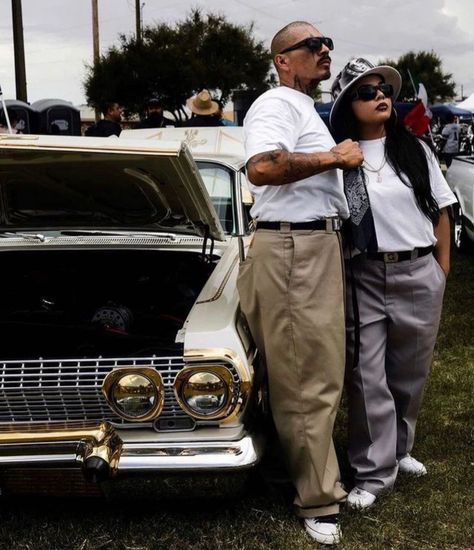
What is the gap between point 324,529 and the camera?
2.81 metres

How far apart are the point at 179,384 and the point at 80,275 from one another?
1.49 meters

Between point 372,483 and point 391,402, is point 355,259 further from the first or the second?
point 372,483

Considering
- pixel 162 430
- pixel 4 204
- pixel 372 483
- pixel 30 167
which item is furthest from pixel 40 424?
pixel 4 204

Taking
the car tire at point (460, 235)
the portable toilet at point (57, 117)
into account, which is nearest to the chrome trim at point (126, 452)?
the car tire at point (460, 235)

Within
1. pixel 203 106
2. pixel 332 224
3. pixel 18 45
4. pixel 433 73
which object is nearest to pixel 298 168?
pixel 332 224

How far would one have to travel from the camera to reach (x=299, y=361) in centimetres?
274

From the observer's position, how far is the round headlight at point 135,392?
8.51ft

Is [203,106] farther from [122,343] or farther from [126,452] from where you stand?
[126,452]

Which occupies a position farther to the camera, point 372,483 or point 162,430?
point 372,483

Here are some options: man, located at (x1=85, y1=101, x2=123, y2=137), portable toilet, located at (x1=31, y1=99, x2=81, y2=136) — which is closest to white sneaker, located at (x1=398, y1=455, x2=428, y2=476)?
man, located at (x1=85, y1=101, x2=123, y2=137)

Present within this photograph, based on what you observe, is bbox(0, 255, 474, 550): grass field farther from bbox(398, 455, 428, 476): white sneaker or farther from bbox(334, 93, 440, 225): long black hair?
bbox(334, 93, 440, 225): long black hair

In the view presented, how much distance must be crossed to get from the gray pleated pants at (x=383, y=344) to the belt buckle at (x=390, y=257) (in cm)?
1

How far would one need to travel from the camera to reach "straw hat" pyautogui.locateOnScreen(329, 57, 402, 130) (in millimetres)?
3020

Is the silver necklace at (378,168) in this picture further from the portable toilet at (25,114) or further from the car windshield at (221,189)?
the portable toilet at (25,114)
